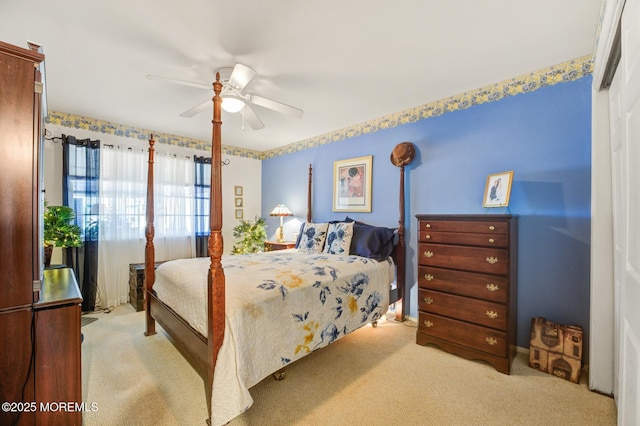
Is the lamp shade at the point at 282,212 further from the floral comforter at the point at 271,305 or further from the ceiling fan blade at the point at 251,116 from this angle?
the ceiling fan blade at the point at 251,116

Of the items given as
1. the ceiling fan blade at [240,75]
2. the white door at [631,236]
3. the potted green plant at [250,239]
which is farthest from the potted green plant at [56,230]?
the white door at [631,236]

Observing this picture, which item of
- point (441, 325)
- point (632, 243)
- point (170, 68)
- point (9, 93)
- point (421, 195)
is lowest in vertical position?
point (441, 325)

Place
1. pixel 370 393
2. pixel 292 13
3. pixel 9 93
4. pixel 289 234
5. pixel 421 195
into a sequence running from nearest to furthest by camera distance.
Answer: pixel 9 93 → pixel 292 13 → pixel 370 393 → pixel 421 195 → pixel 289 234

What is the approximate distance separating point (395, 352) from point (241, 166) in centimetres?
397

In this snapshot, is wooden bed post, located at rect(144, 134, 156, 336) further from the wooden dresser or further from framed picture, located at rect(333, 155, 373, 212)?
the wooden dresser

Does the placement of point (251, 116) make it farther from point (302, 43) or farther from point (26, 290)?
point (26, 290)

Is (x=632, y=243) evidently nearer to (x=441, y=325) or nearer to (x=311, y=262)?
(x=441, y=325)

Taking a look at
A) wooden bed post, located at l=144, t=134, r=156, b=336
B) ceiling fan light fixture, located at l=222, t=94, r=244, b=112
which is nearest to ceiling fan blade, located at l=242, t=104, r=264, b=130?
ceiling fan light fixture, located at l=222, t=94, r=244, b=112

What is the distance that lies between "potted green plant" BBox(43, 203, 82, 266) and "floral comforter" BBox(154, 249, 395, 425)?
0.97 meters

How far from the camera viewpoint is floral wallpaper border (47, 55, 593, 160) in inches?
89.7

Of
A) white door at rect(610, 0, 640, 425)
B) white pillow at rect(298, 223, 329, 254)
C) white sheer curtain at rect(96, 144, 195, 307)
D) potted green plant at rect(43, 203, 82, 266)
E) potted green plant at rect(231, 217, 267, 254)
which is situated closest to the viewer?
white door at rect(610, 0, 640, 425)

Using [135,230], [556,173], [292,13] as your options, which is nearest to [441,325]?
[556,173]

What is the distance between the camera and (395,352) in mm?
2492

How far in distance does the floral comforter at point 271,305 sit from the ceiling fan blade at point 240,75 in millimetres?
1522
